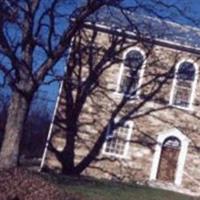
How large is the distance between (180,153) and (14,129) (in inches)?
447

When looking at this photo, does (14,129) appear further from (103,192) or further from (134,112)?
(134,112)

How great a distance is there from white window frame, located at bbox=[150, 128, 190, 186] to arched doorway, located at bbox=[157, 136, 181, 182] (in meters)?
0.21

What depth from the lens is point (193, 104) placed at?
31906 mm

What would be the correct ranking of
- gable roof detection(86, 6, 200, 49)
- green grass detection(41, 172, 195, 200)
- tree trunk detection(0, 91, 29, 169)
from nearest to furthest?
1. green grass detection(41, 172, 195, 200)
2. tree trunk detection(0, 91, 29, 169)
3. gable roof detection(86, 6, 200, 49)

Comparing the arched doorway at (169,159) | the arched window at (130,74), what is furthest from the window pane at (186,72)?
the arched doorway at (169,159)

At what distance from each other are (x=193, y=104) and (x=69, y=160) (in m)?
6.57

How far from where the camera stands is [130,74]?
3178cm

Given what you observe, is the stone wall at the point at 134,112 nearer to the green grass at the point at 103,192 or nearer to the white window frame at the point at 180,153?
the white window frame at the point at 180,153

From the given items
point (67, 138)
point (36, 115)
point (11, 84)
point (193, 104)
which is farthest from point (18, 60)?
point (36, 115)

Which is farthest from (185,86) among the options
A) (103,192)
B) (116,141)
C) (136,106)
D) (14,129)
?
(14,129)

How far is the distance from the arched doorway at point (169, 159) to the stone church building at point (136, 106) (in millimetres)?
48

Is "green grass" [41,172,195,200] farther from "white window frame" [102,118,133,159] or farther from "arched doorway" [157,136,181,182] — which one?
"arched doorway" [157,136,181,182]

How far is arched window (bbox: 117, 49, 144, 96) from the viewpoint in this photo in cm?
3173

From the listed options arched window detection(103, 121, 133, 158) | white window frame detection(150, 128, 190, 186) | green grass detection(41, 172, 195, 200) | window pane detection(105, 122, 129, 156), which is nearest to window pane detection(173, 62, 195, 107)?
white window frame detection(150, 128, 190, 186)
